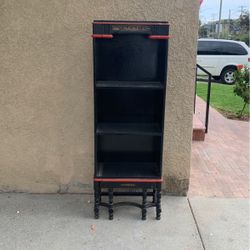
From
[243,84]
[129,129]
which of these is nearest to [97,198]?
[129,129]

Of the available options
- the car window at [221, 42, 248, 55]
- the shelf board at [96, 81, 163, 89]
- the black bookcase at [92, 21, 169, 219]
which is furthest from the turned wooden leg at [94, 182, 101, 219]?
the car window at [221, 42, 248, 55]

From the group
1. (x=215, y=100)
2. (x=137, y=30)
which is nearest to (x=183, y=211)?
(x=137, y=30)

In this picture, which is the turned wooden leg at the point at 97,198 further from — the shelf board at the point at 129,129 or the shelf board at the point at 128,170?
the shelf board at the point at 129,129

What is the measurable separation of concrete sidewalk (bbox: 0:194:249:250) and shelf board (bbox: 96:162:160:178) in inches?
16.7

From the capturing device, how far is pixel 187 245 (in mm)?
3092

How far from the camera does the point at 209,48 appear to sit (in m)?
13.8

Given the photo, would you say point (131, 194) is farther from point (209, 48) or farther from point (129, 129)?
point (209, 48)

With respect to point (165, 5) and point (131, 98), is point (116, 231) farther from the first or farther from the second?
point (165, 5)

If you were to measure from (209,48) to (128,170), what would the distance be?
11.3 metres

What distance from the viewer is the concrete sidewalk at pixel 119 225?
10.2ft

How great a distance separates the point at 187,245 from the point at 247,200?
1150mm

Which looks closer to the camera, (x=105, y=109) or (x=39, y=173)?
(x=105, y=109)

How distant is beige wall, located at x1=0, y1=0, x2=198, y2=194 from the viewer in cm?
346

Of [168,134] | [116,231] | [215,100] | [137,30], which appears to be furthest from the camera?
[215,100]
